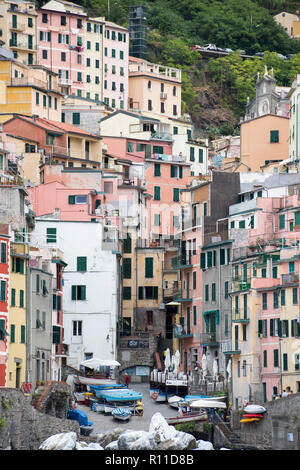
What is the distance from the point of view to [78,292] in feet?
392

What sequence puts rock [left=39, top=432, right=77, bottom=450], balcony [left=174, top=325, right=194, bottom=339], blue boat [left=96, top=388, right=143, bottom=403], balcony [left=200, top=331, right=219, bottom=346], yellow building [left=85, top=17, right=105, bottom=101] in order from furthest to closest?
yellow building [left=85, top=17, right=105, bottom=101] → balcony [left=174, top=325, right=194, bottom=339] → balcony [left=200, top=331, right=219, bottom=346] → blue boat [left=96, top=388, right=143, bottom=403] → rock [left=39, top=432, right=77, bottom=450]

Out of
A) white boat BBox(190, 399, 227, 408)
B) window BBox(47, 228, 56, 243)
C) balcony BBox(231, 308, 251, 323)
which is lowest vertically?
white boat BBox(190, 399, 227, 408)

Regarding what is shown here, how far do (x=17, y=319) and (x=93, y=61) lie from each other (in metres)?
82.4

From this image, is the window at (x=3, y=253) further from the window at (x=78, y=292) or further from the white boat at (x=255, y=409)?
the window at (x=78, y=292)

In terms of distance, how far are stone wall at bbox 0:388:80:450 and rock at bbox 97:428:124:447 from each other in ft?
9.79

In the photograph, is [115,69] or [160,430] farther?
Answer: [115,69]

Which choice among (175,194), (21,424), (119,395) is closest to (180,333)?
(119,395)

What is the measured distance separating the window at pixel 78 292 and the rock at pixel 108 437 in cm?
2286

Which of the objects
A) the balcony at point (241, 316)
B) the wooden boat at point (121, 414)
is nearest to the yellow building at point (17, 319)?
the wooden boat at point (121, 414)

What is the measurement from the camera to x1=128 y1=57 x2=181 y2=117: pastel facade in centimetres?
17762

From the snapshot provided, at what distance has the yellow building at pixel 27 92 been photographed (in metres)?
148

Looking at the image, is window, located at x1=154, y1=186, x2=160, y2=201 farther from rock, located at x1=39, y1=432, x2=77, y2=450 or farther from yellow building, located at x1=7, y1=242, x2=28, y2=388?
rock, located at x1=39, y1=432, x2=77, y2=450

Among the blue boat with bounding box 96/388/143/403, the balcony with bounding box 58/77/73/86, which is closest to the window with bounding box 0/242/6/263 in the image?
the blue boat with bounding box 96/388/143/403

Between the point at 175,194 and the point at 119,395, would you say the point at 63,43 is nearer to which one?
the point at 175,194
